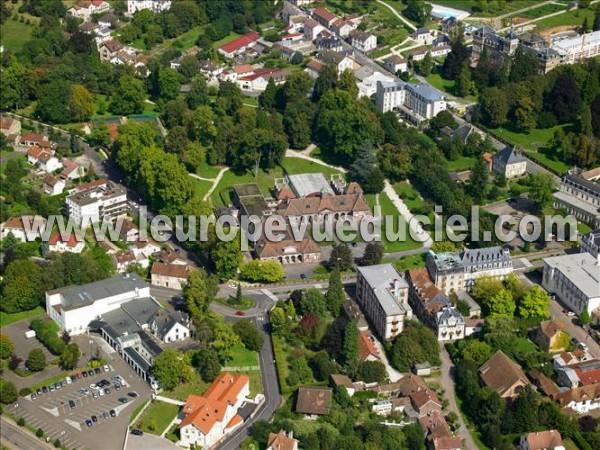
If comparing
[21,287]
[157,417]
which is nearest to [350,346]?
[157,417]

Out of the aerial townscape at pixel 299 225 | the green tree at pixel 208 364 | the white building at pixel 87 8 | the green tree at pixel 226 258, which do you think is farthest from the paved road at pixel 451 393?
the white building at pixel 87 8

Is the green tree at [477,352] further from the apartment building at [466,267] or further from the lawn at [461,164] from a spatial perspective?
the lawn at [461,164]

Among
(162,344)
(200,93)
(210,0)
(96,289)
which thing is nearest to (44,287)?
(96,289)

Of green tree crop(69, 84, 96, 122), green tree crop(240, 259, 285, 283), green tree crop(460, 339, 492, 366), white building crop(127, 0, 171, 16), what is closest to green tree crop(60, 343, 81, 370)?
green tree crop(240, 259, 285, 283)

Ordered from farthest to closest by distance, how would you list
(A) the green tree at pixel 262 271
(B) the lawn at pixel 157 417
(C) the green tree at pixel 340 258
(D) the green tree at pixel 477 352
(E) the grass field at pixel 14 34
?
(E) the grass field at pixel 14 34, (C) the green tree at pixel 340 258, (A) the green tree at pixel 262 271, (D) the green tree at pixel 477 352, (B) the lawn at pixel 157 417

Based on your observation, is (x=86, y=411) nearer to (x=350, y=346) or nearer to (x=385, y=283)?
(x=350, y=346)

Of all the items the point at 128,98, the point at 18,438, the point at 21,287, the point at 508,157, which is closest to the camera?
the point at 18,438

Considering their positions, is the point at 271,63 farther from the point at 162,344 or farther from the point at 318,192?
the point at 162,344
